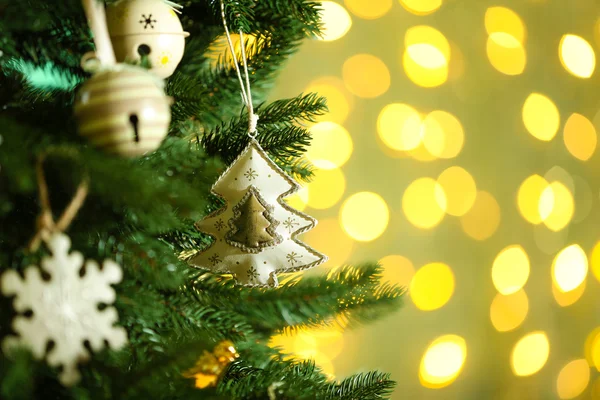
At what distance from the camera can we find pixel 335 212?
3.03 ft

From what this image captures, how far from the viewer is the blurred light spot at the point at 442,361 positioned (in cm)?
98

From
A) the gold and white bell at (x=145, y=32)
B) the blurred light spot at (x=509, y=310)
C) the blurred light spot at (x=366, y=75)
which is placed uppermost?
the gold and white bell at (x=145, y=32)

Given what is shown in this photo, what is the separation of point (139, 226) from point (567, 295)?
0.99 metres

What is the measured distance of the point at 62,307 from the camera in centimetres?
27

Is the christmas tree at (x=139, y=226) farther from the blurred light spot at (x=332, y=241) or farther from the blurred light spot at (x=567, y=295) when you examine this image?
the blurred light spot at (x=567, y=295)

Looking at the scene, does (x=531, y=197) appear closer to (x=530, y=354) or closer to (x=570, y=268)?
(x=570, y=268)

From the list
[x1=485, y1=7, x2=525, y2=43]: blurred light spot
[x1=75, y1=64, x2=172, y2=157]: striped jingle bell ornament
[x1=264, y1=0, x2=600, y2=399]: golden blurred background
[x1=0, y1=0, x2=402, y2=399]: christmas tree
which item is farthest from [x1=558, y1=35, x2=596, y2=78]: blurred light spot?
[x1=75, y1=64, x2=172, y2=157]: striped jingle bell ornament

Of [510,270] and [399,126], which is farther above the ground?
[399,126]

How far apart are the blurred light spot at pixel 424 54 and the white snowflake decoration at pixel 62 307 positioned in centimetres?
79

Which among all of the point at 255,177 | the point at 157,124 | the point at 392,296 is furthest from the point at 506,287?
the point at 157,124

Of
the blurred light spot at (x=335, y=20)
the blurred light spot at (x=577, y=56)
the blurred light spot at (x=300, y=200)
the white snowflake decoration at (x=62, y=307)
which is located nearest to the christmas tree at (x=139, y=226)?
the white snowflake decoration at (x=62, y=307)

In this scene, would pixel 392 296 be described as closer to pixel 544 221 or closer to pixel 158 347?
pixel 158 347

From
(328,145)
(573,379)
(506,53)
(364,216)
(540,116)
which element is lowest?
(573,379)

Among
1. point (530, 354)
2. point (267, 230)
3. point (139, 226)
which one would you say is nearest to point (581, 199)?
point (530, 354)
